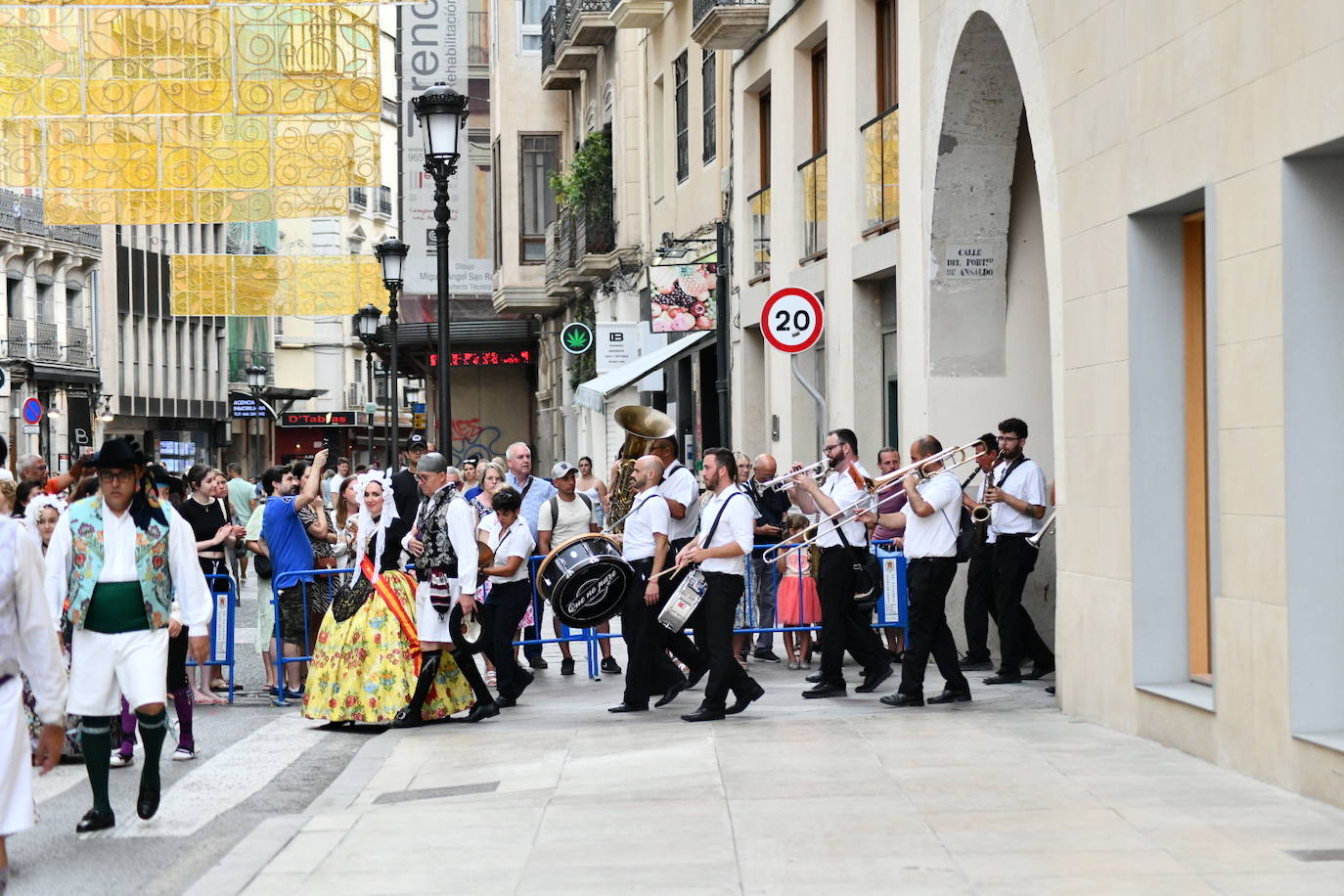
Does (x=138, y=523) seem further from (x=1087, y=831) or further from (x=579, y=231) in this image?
(x=579, y=231)

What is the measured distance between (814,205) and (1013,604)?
7.53m

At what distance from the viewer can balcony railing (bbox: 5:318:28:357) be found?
55250 millimetres

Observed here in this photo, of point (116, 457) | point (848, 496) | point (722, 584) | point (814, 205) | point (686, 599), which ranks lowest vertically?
point (686, 599)

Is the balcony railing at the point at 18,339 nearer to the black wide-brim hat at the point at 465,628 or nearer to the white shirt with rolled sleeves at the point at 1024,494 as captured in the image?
the black wide-brim hat at the point at 465,628

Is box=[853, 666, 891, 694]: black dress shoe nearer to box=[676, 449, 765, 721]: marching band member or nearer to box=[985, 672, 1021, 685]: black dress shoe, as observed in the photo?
box=[985, 672, 1021, 685]: black dress shoe

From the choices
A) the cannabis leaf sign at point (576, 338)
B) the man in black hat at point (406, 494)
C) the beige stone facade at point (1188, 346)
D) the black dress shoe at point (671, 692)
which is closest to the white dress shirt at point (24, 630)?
the beige stone facade at point (1188, 346)

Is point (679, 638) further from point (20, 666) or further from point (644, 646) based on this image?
point (20, 666)

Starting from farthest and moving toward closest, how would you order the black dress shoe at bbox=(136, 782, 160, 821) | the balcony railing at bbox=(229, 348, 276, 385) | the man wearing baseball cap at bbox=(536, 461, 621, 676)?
the balcony railing at bbox=(229, 348, 276, 385)
the man wearing baseball cap at bbox=(536, 461, 621, 676)
the black dress shoe at bbox=(136, 782, 160, 821)

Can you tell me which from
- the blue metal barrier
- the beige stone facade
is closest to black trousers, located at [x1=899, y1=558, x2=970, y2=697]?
the beige stone facade

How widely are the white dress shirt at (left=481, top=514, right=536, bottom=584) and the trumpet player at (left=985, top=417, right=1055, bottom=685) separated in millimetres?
3258

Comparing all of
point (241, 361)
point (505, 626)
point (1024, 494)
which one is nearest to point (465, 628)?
point (505, 626)

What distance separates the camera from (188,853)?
8.62 m

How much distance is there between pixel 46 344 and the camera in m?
58.1

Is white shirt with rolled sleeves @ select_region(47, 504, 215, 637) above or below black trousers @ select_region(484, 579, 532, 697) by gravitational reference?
above
